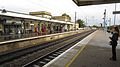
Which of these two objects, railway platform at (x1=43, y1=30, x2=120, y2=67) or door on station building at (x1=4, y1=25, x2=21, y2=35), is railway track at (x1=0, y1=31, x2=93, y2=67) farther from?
door on station building at (x1=4, y1=25, x2=21, y2=35)

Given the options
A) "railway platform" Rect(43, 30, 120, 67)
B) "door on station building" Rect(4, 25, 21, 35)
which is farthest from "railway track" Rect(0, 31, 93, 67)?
"door on station building" Rect(4, 25, 21, 35)

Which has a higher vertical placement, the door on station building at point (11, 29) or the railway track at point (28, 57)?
the door on station building at point (11, 29)

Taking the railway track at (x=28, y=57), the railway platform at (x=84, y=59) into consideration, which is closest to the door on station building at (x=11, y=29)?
the railway track at (x=28, y=57)

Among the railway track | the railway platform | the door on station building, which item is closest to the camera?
the railway platform

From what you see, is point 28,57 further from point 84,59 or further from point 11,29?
point 11,29

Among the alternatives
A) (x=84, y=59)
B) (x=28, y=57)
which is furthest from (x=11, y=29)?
(x=84, y=59)

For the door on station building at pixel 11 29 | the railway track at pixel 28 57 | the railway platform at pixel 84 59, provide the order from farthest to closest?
1. the door on station building at pixel 11 29
2. the railway track at pixel 28 57
3. the railway platform at pixel 84 59

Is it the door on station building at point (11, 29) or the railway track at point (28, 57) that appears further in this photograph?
the door on station building at point (11, 29)

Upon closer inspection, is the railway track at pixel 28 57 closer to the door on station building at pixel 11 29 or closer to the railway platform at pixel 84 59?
the railway platform at pixel 84 59

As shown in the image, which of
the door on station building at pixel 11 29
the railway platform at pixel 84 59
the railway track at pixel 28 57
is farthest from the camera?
the door on station building at pixel 11 29

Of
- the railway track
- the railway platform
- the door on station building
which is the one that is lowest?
the railway track


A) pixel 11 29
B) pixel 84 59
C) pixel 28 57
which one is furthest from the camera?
pixel 11 29

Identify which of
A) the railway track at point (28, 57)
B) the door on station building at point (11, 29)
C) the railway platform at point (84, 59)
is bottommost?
the railway track at point (28, 57)

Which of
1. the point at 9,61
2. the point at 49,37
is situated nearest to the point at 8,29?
the point at 49,37
